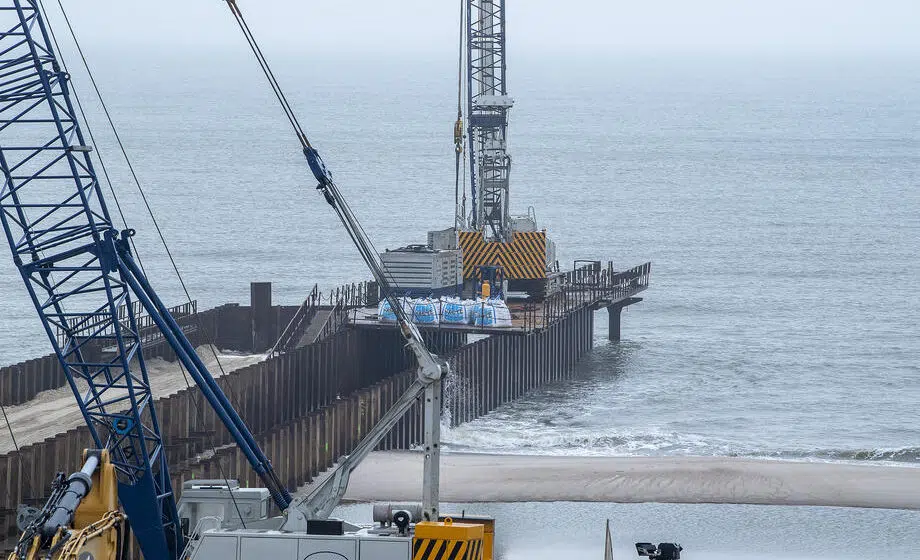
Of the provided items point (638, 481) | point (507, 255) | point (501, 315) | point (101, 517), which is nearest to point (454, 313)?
point (501, 315)

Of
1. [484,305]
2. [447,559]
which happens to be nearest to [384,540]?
[447,559]

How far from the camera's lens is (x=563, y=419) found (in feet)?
192

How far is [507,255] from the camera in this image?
206ft

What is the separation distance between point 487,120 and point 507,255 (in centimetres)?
478

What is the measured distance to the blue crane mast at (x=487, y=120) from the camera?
2491 inches

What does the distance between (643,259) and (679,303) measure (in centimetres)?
1935

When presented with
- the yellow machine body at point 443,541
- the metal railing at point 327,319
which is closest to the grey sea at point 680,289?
the metal railing at point 327,319

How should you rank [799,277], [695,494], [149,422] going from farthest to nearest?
[799,277], [695,494], [149,422]

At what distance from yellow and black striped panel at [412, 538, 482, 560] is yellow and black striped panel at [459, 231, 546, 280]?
38.5 meters

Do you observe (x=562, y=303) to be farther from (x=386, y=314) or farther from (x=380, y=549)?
(x=380, y=549)

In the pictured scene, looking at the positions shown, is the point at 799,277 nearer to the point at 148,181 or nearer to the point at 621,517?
the point at 621,517

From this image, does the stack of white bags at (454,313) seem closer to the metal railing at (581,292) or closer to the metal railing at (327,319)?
the metal railing at (581,292)

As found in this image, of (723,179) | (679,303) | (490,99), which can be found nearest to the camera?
(490,99)

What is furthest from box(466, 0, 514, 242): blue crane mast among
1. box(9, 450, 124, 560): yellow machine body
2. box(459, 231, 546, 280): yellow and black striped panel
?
box(9, 450, 124, 560): yellow machine body
